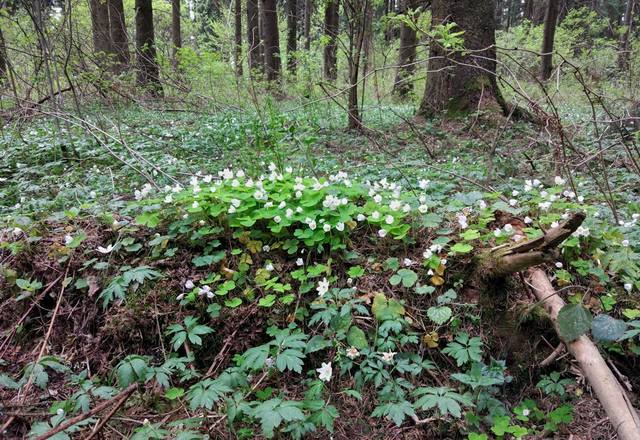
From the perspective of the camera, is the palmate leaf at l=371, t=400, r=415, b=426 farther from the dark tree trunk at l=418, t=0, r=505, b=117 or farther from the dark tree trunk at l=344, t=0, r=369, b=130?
the dark tree trunk at l=418, t=0, r=505, b=117

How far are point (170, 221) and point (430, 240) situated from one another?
1.88 meters

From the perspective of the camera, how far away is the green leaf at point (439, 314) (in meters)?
2.43

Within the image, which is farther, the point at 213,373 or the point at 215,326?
the point at 215,326

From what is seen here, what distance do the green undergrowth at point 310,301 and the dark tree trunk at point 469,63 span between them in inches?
166

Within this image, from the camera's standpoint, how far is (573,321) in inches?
78.4

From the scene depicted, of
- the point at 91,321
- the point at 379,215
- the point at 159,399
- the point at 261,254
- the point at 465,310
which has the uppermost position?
the point at 379,215

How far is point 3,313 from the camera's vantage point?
2.83 metres

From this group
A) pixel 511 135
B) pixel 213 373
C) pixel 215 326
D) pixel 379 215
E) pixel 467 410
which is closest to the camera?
pixel 467 410

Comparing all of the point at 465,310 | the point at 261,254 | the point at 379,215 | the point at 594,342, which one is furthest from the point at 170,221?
the point at 594,342

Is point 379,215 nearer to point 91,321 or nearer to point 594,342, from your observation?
point 594,342

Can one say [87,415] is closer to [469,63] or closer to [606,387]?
[606,387]

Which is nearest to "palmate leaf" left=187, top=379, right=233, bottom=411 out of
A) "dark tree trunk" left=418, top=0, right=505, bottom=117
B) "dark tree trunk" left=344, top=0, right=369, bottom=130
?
"dark tree trunk" left=344, top=0, right=369, bottom=130

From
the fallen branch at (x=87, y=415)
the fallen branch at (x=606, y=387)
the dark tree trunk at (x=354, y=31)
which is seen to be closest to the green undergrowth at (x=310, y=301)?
the fallen branch at (x=606, y=387)

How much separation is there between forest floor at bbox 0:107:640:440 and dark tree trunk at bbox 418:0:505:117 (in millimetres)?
3959
